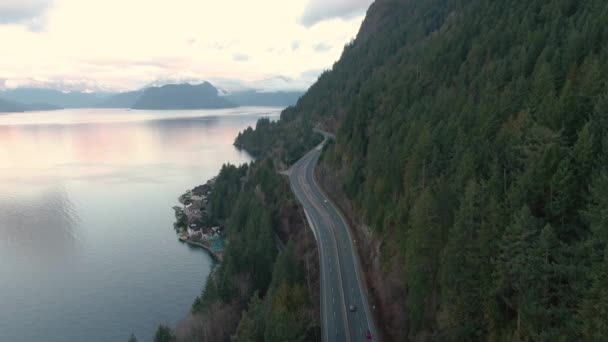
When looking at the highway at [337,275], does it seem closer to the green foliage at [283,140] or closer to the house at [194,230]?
the house at [194,230]

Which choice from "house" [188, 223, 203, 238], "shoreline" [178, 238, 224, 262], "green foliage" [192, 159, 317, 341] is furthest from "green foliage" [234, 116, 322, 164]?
"shoreline" [178, 238, 224, 262]

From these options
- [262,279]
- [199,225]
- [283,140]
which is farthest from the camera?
[283,140]

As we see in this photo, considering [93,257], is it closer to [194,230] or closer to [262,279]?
[194,230]

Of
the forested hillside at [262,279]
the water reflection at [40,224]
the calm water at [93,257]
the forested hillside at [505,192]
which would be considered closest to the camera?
the forested hillside at [505,192]

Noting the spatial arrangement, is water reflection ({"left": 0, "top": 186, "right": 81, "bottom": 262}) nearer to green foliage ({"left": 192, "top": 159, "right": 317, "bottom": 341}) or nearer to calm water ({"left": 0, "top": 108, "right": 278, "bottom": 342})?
calm water ({"left": 0, "top": 108, "right": 278, "bottom": 342})

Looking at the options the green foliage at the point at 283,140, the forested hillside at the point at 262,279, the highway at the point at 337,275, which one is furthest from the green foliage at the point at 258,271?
the green foliage at the point at 283,140

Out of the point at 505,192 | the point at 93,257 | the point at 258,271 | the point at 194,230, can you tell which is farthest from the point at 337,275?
the point at 93,257

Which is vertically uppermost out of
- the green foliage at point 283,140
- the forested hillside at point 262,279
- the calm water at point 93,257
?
the green foliage at point 283,140
